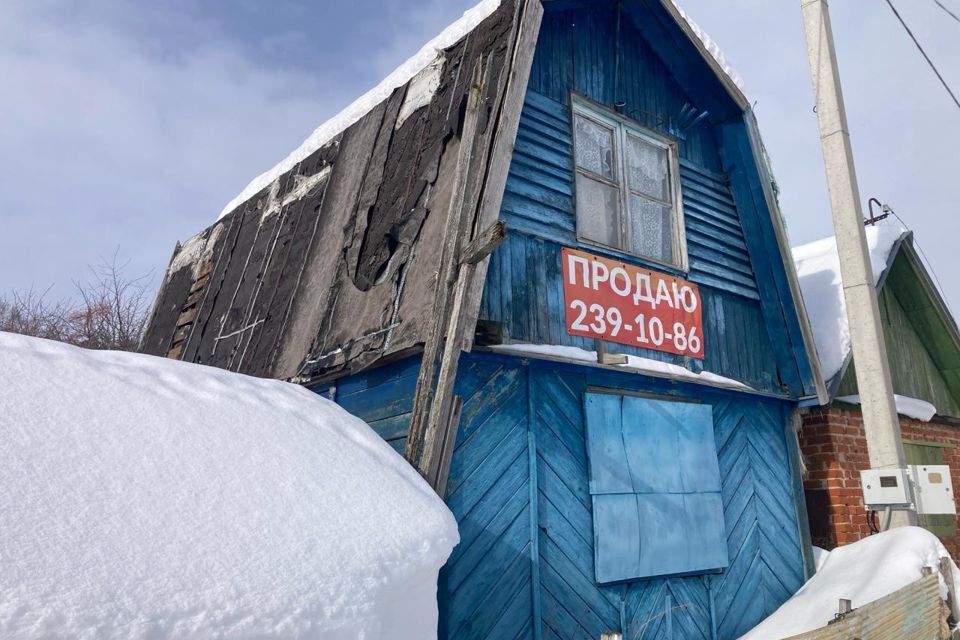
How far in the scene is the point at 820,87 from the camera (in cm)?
651

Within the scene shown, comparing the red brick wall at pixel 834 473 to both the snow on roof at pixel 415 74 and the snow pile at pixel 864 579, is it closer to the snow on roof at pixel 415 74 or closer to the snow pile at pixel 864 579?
the snow pile at pixel 864 579

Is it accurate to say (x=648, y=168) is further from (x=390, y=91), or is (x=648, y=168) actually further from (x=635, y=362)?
(x=390, y=91)

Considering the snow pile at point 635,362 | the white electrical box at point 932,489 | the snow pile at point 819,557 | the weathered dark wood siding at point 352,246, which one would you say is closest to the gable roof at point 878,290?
the snow pile at point 819,557

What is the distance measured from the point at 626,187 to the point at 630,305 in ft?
4.14

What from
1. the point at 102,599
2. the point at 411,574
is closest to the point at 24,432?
the point at 102,599

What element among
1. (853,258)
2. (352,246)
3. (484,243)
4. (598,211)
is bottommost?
(484,243)

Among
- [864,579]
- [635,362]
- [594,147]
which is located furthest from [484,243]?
[864,579]

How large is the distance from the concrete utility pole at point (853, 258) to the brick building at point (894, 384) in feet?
7.46

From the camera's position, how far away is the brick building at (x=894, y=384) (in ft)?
26.2

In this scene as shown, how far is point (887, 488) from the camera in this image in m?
5.48

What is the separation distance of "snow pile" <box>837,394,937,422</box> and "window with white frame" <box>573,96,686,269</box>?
14.3 ft

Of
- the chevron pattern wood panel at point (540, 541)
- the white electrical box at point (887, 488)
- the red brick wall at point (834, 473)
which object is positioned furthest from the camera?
the red brick wall at point (834, 473)

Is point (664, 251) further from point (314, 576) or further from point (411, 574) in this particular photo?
point (314, 576)

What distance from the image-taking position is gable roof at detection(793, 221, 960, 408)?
8.74m
